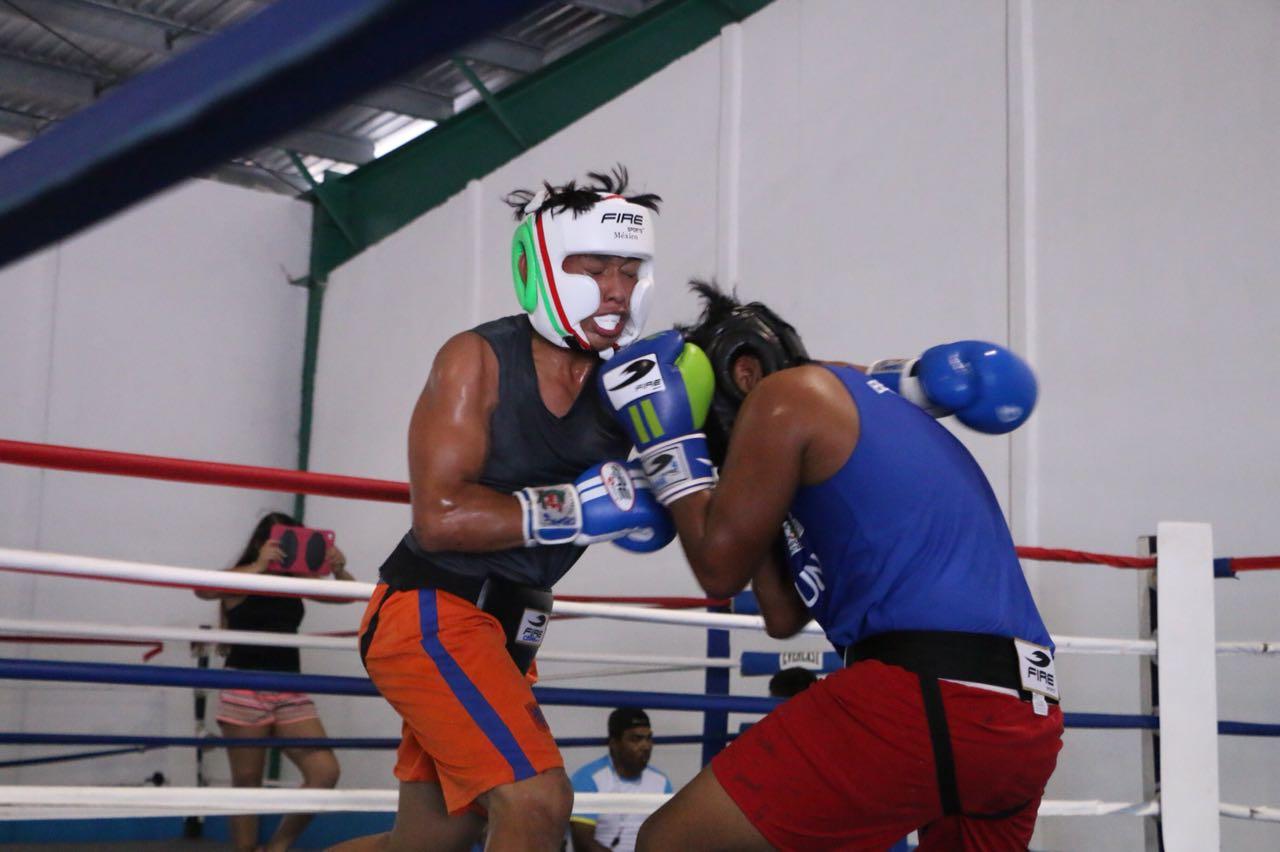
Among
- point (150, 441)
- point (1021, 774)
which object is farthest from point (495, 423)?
point (150, 441)

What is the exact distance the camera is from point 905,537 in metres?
1.73

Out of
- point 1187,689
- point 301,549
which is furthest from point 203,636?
point 1187,689

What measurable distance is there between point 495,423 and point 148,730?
6322 millimetres

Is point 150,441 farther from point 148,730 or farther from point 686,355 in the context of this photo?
point 686,355

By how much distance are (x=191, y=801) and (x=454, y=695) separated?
61 cm

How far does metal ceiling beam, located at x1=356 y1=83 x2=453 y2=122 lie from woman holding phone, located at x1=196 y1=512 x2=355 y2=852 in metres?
3.55

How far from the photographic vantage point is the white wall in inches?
294

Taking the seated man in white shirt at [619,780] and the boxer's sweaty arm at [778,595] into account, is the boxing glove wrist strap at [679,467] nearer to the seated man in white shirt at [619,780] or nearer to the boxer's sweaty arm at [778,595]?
the boxer's sweaty arm at [778,595]

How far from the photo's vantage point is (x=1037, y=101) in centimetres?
499

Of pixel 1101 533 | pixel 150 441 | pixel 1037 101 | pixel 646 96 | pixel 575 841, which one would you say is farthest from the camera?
pixel 150 441

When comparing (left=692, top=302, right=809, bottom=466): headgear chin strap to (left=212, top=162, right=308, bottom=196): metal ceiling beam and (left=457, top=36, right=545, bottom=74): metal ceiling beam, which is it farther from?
(left=212, top=162, right=308, bottom=196): metal ceiling beam

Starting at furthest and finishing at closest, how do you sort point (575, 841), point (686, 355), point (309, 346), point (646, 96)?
1. point (309, 346)
2. point (646, 96)
3. point (575, 841)
4. point (686, 355)

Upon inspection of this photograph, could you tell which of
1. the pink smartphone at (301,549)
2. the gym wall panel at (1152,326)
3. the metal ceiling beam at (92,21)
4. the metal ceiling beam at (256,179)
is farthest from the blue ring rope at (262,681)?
the metal ceiling beam at (256,179)

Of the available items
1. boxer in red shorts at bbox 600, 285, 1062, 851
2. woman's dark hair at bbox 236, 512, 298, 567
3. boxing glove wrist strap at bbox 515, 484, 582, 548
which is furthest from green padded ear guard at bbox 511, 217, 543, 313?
woman's dark hair at bbox 236, 512, 298, 567
